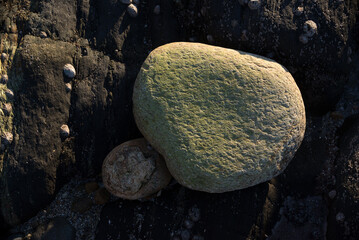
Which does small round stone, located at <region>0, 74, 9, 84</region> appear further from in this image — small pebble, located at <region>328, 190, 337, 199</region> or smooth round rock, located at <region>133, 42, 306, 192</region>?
small pebble, located at <region>328, 190, 337, 199</region>

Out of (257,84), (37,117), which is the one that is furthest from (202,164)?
(37,117)

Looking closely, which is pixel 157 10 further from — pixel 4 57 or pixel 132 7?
pixel 4 57

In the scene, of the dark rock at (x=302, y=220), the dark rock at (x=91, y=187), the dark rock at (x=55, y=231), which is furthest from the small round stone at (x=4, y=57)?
the dark rock at (x=302, y=220)

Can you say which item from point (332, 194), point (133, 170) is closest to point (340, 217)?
point (332, 194)

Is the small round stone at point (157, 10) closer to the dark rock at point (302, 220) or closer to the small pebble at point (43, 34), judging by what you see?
the small pebble at point (43, 34)

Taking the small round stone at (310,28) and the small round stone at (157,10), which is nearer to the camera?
the small round stone at (310,28)

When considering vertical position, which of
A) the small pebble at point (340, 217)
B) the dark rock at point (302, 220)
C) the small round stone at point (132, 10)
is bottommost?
the dark rock at point (302, 220)

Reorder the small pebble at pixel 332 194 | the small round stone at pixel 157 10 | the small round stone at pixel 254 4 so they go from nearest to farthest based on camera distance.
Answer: the small round stone at pixel 254 4 → the small pebble at pixel 332 194 → the small round stone at pixel 157 10
